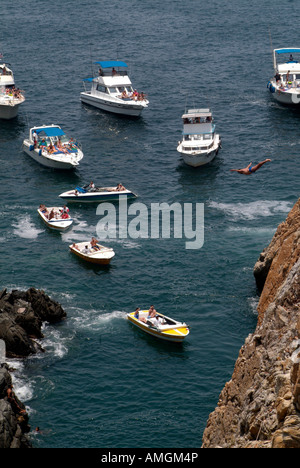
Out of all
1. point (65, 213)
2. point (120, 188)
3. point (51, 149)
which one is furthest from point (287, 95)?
point (65, 213)

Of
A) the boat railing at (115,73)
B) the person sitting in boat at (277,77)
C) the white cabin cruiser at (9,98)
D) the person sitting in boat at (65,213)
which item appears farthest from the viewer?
the boat railing at (115,73)

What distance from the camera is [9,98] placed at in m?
124

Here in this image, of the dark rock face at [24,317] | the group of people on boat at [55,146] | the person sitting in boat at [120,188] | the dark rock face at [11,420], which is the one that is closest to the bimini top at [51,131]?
the group of people on boat at [55,146]

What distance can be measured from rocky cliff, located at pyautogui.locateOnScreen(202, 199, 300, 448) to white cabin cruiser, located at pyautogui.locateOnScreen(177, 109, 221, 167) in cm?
6548

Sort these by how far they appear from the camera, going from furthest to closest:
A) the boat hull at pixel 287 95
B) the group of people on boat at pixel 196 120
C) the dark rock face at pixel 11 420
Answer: the boat hull at pixel 287 95, the group of people on boat at pixel 196 120, the dark rock face at pixel 11 420

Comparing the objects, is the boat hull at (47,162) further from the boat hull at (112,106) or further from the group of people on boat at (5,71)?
the group of people on boat at (5,71)

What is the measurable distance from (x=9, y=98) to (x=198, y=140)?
97.2 feet

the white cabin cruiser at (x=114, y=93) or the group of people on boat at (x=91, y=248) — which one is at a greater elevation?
the white cabin cruiser at (x=114, y=93)

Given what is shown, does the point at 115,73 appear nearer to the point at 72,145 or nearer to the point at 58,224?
the point at 72,145

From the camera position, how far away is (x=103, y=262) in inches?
3265

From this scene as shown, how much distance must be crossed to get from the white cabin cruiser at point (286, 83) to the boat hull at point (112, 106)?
20.3m

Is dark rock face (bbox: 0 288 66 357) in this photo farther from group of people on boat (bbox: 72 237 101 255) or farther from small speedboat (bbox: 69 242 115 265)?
group of people on boat (bbox: 72 237 101 255)

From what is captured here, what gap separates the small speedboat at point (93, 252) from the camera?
8262 cm
